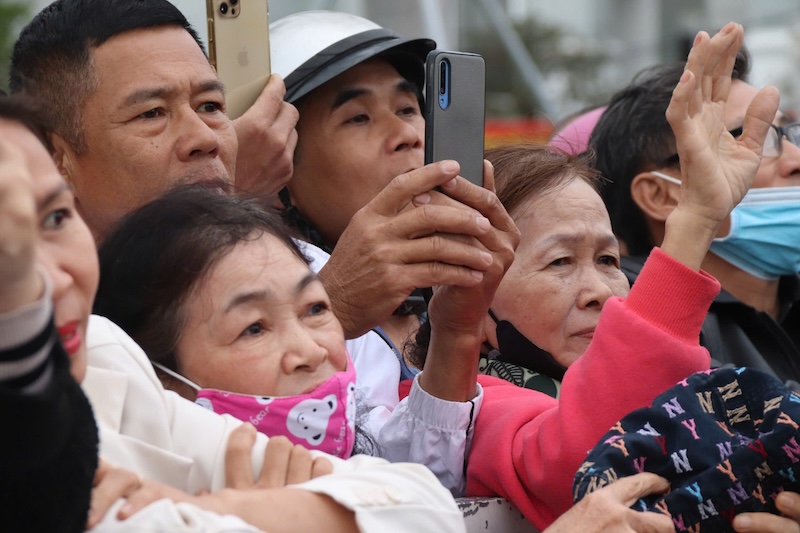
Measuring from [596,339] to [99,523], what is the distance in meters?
1.19

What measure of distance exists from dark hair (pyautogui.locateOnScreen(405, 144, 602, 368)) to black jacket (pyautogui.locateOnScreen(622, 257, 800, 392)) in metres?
Result: 0.87

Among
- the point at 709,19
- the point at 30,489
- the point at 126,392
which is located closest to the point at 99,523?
the point at 30,489

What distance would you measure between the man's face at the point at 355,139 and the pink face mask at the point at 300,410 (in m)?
1.65

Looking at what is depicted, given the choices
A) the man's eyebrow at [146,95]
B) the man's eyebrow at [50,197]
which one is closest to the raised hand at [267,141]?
the man's eyebrow at [146,95]

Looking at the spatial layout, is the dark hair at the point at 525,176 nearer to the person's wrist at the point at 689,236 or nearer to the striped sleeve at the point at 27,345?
the person's wrist at the point at 689,236

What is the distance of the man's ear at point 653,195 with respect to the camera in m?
4.47

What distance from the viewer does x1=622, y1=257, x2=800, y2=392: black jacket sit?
13.6 ft

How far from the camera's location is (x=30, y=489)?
1.50 meters

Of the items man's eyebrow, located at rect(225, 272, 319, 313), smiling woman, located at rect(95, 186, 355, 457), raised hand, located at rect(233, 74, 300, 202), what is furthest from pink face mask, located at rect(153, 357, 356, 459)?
raised hand, located at rect(233, 74, 300, 202)

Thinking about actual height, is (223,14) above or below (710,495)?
above

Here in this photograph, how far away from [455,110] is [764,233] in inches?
81.2

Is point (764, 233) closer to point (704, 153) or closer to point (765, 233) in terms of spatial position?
point (765, 233)

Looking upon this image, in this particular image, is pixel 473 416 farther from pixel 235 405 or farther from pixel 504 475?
pixel 235 405

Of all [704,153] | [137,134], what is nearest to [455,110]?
[704,153]
